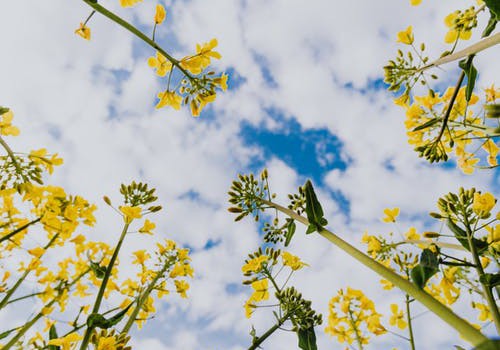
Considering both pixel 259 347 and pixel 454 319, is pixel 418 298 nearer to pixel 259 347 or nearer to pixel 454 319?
pixel 454 319

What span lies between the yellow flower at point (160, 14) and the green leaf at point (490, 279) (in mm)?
2150

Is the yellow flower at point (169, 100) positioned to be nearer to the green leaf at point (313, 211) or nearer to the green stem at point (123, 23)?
the green stem at point (123, 23)

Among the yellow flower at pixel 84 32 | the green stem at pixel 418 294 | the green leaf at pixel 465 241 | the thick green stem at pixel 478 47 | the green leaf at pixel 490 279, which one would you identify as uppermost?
the yellow flower at pixel 84 32

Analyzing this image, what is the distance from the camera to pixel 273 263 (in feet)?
8.25

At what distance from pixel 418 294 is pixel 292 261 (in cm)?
200

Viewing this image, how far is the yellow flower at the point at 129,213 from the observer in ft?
7.39

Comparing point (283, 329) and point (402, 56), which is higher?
point (402, 56)

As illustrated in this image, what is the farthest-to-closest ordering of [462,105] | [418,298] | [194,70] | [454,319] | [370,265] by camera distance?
[462,105] → [194,70] → [370,265] → [418,298] → [454,319]

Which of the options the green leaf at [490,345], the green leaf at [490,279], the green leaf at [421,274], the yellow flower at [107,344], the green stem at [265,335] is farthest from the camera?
the green stem at [265,335]

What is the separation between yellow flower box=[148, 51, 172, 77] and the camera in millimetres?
2188

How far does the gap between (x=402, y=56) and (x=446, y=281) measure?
184cm

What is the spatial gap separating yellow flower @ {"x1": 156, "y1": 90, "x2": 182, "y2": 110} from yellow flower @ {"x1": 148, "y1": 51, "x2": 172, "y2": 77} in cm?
15

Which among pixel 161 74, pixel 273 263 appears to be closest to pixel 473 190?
pixel 273 263

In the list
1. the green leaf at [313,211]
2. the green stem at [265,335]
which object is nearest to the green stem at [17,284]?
the green stem at [265,335]
